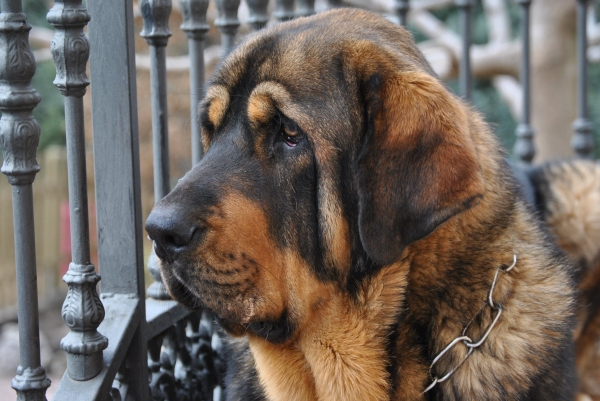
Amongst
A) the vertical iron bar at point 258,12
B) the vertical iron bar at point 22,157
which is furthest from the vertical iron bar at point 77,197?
the vertical iron bar at point 258,12

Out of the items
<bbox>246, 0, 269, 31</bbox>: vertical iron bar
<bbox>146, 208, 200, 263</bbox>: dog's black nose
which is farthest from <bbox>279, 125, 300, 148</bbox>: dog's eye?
<bbox>246, 0, 269, 31</bbox>: vertical iron bar

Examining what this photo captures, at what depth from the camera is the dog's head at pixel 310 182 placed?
7.88ft

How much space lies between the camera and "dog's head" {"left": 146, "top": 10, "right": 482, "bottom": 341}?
7.88ft

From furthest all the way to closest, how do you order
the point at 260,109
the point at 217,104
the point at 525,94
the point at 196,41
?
1. the point at 525,94
2. the point at 196,41
3. the point at 217,104
4. the point at 260,109

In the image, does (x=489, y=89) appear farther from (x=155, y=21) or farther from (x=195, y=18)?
(x=155, y=21)

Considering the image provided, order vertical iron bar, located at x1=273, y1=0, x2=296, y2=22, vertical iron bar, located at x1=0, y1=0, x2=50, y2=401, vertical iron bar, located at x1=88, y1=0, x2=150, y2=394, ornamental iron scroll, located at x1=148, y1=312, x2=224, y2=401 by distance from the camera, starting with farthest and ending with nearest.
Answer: vertical iron bar, located at x1=273, y1=0, x2=296, y2=22 → ornamental iron scroll, located at x1=148, y1=312, x2=224, y2=401 → vertical iron bar, located at x1=88, y1=0, x2=150, y2=394 → vertical iron bar, located at x1=0, y1=0, x2=50, y2=401

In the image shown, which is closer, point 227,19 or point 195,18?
point 195,18

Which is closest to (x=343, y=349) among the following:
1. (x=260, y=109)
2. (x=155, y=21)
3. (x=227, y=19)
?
(x=260, y=109)

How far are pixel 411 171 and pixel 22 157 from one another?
1323mm

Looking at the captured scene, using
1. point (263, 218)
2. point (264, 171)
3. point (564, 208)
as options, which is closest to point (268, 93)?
point (264, 171)

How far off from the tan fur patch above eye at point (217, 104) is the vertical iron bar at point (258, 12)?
125cm

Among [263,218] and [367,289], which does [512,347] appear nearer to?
[367,289]

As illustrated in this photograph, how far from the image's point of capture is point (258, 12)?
403cm

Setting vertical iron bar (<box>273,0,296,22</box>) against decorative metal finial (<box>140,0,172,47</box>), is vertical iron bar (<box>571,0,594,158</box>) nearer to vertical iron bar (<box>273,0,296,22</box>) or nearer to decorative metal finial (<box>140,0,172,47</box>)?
vertical iron bar (<box>273,0,296,22</box>)
